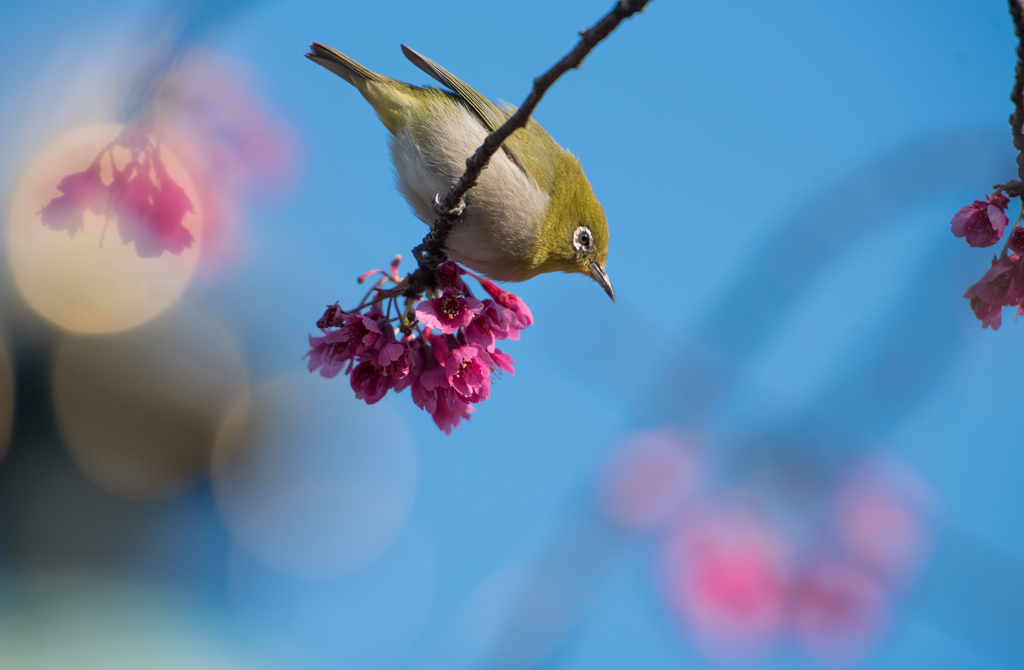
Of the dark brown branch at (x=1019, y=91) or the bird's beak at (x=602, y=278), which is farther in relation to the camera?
the bird's beak at (x=602, y=278)

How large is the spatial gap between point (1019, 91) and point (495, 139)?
1.65m

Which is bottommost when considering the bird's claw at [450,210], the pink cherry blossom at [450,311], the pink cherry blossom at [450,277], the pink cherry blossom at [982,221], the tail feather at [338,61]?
the pink cherry blossom at [450,311]

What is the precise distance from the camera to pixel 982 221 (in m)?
2.44

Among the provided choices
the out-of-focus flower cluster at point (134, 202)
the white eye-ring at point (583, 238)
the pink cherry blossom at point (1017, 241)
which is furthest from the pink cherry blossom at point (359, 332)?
the pink cherry blossom at point (1017, 241)

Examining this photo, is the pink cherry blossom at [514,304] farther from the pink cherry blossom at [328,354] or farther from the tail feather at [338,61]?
the tail feather at [338,61]

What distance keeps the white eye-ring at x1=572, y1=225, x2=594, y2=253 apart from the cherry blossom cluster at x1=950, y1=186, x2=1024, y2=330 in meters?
2.02

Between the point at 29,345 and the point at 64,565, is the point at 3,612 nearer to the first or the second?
the point at 64,565

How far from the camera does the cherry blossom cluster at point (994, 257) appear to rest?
2.38 m

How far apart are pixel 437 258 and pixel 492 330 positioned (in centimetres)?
47

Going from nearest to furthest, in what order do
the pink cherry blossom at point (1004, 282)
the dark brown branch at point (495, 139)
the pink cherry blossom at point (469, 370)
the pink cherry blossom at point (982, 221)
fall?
the dark brown branch at point (495, 139) < the pink cherry blossom at point (982, 221) < the pink cherry blossom at point (1004, 282) < the pink cherry blossom at point (469, 370)

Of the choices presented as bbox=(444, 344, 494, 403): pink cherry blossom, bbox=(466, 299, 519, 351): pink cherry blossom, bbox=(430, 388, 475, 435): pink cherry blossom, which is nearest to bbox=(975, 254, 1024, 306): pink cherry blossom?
bbox=(466, 299, 519, 351): pink cherry blossom

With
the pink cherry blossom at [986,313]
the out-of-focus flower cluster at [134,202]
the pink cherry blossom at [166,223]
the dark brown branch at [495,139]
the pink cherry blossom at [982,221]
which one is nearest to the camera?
the dark brown branch at [495,139]

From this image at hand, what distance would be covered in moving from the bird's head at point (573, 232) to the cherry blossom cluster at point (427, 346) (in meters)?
0.97

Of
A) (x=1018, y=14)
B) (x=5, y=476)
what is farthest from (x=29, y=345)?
(x=1018, y=14)
